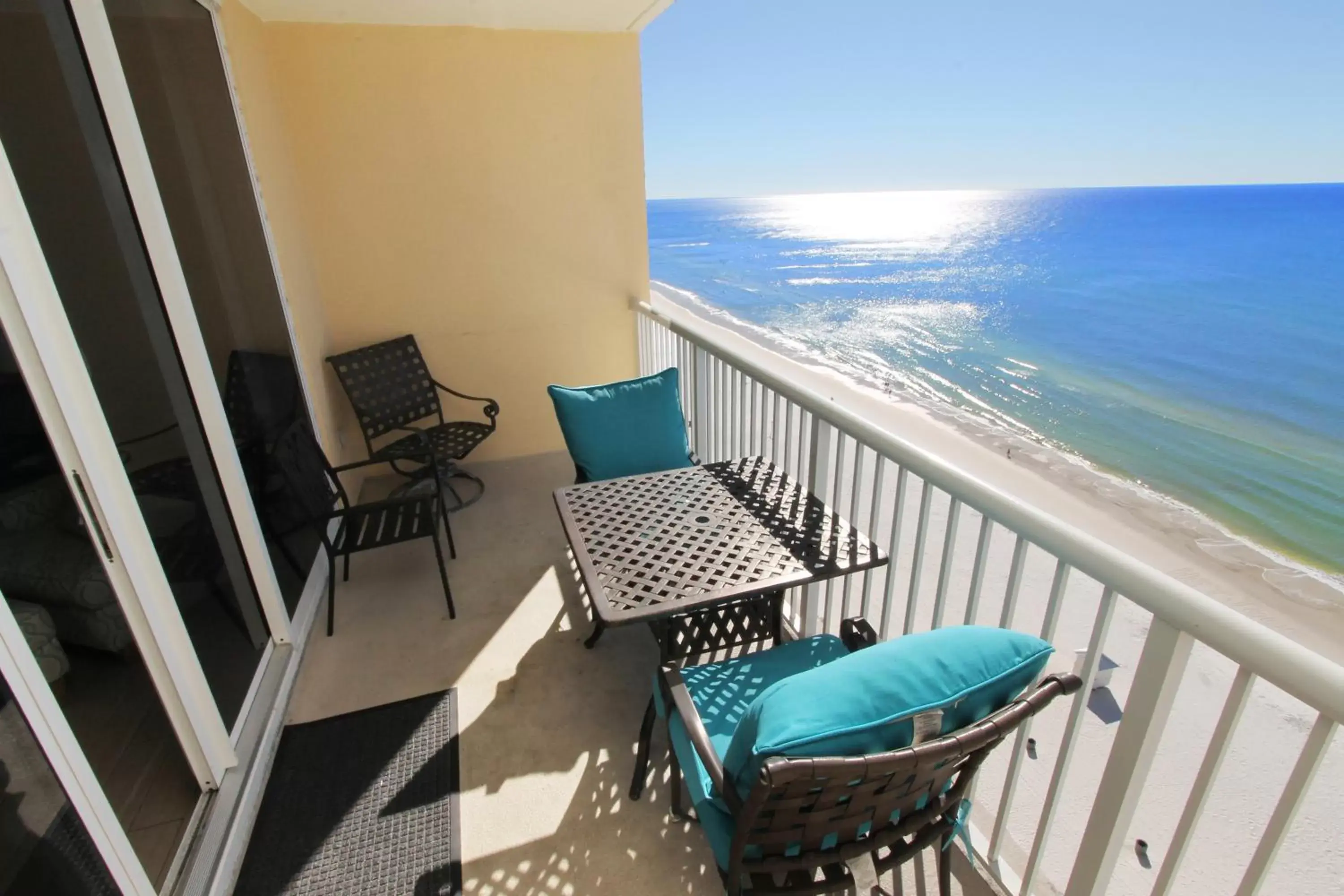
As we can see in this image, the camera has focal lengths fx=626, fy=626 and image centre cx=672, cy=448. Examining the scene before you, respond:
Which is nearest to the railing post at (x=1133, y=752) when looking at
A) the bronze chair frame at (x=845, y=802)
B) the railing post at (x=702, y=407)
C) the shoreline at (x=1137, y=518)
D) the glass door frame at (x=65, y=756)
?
the bronze chair frame at (x=845, y=802)

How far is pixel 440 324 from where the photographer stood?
162 inches

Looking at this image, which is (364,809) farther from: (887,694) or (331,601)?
(887,694)

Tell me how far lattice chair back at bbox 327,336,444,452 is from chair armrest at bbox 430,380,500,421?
0.24 ft

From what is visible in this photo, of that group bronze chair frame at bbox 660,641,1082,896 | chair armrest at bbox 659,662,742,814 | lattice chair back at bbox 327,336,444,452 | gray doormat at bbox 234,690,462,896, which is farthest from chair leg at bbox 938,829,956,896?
lattice chair back at bbox 327,336,444,452

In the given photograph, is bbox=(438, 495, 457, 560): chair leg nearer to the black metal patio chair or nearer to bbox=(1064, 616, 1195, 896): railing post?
the black metal patio chair

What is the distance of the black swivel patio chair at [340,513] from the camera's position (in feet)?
8.51

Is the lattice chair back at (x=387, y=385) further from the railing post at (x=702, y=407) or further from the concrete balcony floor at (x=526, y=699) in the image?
the railing post at (x=702, y=407)

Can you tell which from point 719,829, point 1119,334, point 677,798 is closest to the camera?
point 719,829

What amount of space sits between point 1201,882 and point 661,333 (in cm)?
333

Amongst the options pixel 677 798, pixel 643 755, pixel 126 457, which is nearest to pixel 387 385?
pixel 126 457

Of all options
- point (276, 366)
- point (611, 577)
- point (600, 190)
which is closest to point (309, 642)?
point (276, 366)

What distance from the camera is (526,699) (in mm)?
2227

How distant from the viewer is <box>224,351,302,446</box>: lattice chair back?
90.0 inches

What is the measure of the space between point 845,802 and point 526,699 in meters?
1.48
